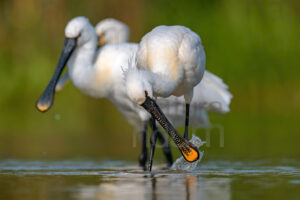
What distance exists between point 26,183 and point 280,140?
4485mm

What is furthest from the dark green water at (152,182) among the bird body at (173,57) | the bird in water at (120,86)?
the bird in water at (120,86)

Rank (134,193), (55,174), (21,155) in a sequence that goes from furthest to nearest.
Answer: (21,155) → (55,174) → (134,193)

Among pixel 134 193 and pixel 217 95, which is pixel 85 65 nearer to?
pixel 217 95

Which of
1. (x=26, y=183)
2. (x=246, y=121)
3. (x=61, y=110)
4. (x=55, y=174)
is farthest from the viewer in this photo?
(x=61, y=110)

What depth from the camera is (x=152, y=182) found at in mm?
5496

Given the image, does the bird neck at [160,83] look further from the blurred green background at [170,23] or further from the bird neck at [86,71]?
the blurred green background at [170,23]

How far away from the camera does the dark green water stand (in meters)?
4.80

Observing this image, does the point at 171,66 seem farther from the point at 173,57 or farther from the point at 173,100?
the point at 173,100

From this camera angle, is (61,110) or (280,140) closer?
(280,140)

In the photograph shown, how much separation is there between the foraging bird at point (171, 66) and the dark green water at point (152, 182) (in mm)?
348

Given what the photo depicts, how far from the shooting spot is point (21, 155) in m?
8.28

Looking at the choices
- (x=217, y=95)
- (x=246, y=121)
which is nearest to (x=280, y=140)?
(x=217, y=95)

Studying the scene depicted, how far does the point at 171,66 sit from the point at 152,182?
1.53m

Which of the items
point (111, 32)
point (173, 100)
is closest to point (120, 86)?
point (173, 100)
